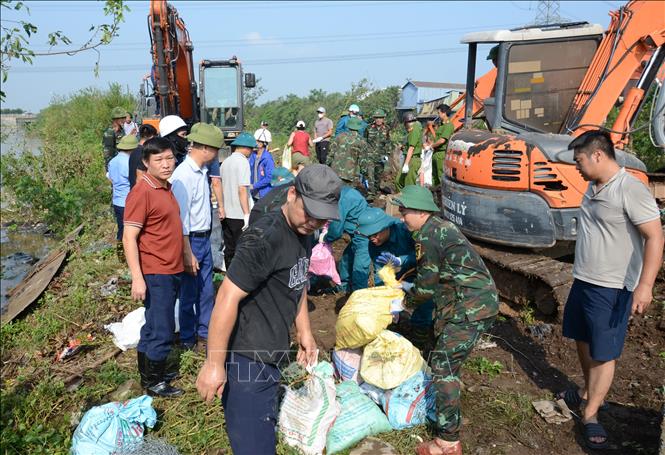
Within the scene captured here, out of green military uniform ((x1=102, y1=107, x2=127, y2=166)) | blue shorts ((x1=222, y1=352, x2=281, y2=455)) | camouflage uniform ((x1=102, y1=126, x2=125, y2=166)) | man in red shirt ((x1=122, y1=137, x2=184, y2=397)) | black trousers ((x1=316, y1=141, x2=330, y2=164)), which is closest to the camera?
blue shorts ((x1=222, y1=352, x2=281, y2=455))

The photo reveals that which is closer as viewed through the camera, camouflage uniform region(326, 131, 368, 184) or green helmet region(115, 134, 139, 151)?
green helmet region(115, 134, 139, 151)

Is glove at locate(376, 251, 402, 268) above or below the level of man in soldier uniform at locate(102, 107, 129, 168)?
below

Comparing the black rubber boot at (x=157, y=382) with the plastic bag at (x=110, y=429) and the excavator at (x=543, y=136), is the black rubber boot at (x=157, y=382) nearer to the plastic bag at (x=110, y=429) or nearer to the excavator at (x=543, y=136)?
the plastic bag at (x=110, y=429)

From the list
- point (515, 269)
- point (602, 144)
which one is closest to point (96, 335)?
point (515, 269)

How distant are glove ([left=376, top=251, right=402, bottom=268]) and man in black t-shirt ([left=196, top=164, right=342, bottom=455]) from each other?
6.16 ft

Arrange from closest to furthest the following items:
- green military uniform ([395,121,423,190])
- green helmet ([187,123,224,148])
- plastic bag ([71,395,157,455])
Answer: plastic bag ([71,395,157,455]), green helmet ([187,123,224,148]), green military uniform ([395,121,423,190])

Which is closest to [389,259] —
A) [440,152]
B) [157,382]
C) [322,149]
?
[157,382]

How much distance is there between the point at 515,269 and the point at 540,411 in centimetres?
200

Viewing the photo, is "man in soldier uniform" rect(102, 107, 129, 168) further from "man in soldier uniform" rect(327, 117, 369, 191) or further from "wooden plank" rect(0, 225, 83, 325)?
"man in soldier uniform" rect(327, 117, 369, 191)

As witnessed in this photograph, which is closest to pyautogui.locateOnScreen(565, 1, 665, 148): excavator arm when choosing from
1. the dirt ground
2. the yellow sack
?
the dirt ground

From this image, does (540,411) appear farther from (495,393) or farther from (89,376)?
(89,376)

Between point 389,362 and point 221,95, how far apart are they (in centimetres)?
1028

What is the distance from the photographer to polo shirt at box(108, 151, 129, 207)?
20.8 feet

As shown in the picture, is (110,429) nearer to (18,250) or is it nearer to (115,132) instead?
(115,132)
